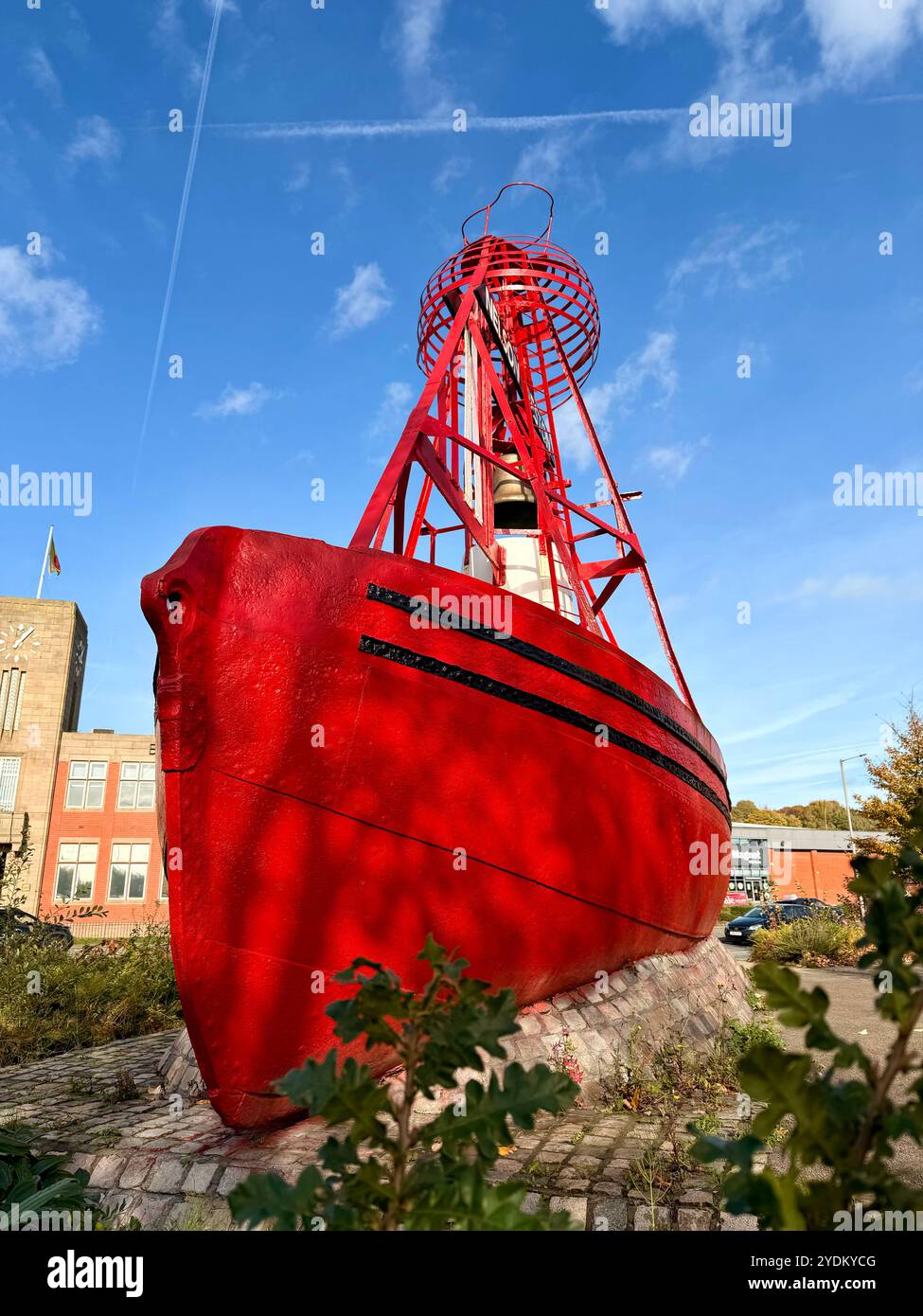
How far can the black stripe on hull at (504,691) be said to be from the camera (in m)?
4.79

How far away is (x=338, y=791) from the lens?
4.55 meters

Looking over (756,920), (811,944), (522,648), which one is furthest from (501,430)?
(756,920)

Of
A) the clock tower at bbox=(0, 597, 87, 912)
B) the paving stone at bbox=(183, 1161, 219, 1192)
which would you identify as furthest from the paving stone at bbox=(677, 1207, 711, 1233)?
the clock tower at bbox=(0, 597, 87, 912)

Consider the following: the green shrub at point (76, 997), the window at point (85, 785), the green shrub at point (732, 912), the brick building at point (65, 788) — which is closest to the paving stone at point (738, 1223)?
the green shrub at point (76, 997)

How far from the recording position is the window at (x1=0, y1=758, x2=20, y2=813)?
31078 millimetres

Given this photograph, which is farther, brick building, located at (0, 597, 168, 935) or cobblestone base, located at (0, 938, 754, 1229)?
brick building, located at (0, 597, 168, 935)

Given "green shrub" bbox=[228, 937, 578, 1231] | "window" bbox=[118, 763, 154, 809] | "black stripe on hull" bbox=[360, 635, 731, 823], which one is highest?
"window" bbox=[118, 763, 154, 809]

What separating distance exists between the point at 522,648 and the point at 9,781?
32841 millimetres

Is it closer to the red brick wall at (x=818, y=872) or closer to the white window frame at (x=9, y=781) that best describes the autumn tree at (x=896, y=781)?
the red brick wall at (x=818, y=872)

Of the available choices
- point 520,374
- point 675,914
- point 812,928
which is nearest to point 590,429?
point 520,374

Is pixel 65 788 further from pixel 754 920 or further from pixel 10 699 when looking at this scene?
pixel 754 920

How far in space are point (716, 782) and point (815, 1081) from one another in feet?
28.4

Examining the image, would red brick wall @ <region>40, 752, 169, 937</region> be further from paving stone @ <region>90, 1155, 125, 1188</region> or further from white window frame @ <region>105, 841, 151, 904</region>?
paving stone @ <region>90, 1155, 125, 1188</region>

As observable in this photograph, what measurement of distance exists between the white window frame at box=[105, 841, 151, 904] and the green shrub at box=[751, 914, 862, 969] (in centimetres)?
2451
